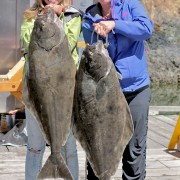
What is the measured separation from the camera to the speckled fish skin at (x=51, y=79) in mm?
2807

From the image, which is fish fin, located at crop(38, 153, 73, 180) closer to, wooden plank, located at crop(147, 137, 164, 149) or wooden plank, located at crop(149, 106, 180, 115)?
wooden plank, located at crop(147, 137, 164, 149)

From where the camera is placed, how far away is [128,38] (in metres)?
3.59

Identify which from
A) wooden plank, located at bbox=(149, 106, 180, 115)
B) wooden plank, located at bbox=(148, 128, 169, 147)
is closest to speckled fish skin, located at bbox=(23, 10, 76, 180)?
wooden plank, located at bbox=(148, 128, 169, 147)

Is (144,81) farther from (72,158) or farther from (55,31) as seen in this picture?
(55,31)

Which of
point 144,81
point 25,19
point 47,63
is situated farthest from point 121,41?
point 47,63

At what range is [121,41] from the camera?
11.9 feet

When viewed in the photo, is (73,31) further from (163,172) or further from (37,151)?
(163,172)

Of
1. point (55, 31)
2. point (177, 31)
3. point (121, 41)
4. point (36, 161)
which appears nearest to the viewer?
point (55, 31)

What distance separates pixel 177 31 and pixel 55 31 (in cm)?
1742

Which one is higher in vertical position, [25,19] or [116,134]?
[25,19]

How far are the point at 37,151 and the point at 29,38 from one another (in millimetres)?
960

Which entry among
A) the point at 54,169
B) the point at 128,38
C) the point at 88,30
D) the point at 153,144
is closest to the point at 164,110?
the point at 153,144

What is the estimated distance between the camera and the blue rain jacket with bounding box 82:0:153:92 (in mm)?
3418

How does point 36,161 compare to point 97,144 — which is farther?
point 36,161
